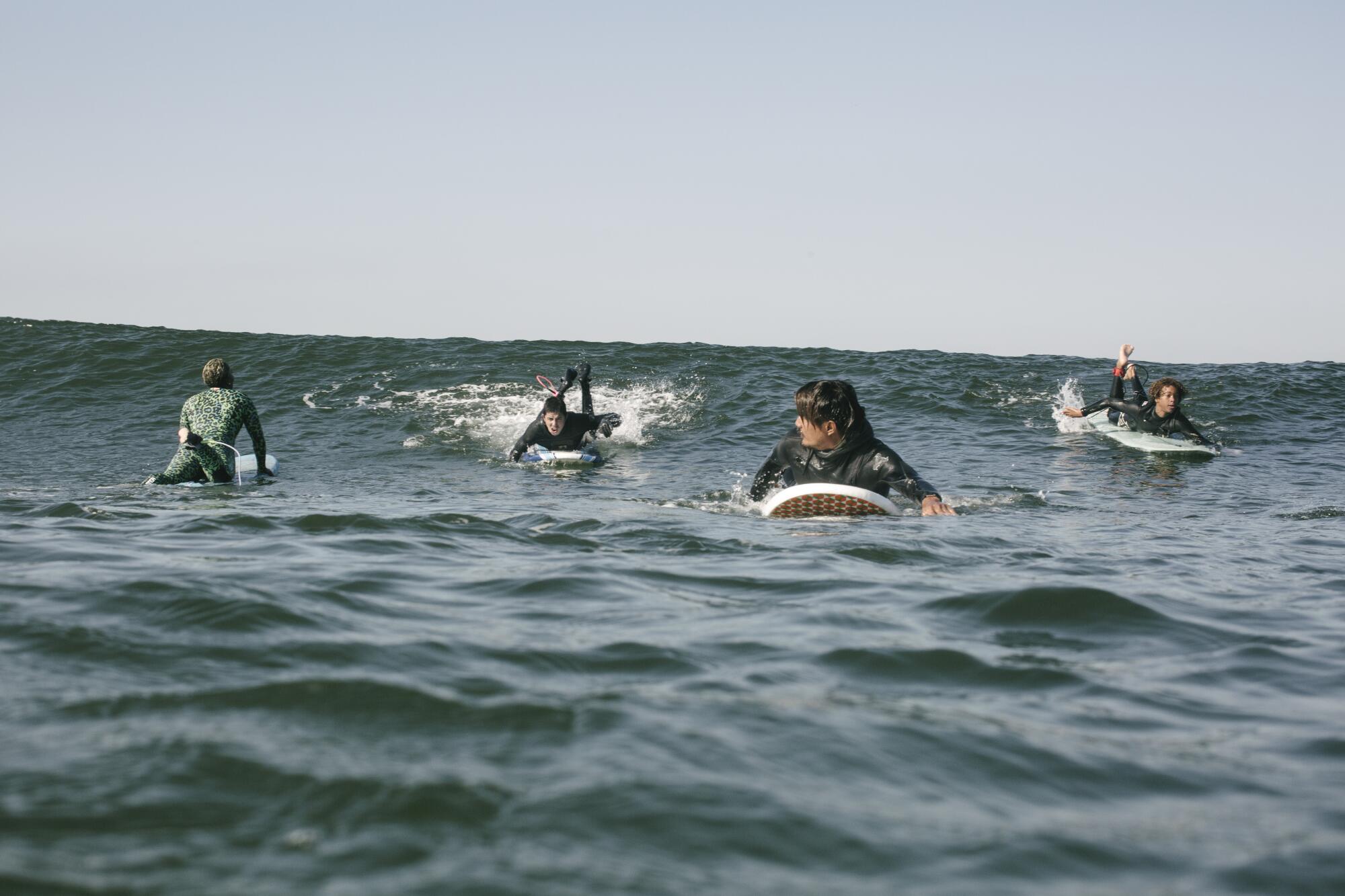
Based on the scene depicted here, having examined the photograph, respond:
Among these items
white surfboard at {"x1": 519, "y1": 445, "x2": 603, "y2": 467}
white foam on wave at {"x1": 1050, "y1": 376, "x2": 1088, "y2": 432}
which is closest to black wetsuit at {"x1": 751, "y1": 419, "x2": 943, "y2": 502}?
white surfboard at {"x1": 519, "y1": 445, "x2": 603, "y2": 467}

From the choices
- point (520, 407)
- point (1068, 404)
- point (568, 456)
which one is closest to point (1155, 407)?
point (1068, 404)

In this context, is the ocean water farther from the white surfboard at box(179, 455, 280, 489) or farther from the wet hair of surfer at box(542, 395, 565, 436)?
the wet hair of surfer at box(542, 395, 565, 436)

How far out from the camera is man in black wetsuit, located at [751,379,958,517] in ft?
28.1

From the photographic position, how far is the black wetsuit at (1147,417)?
16250mm

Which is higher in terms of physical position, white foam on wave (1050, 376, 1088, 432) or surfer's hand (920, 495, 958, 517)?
white foam on wave (1050, 376, 1088, 432)

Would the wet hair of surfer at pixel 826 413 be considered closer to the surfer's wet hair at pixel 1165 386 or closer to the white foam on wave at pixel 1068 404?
the surfer's wet hair at pixel 1165 386

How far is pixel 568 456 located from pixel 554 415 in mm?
611

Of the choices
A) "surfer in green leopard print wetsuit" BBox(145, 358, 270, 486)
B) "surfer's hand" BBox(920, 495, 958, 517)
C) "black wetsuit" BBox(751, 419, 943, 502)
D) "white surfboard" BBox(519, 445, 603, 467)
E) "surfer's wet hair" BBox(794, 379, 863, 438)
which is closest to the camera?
"surfer's wet hair" BBox(794, 379, 863, 438)

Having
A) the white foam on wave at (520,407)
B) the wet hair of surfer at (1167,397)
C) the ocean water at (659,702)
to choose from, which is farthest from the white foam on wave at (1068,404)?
the ocean water at (659,702)

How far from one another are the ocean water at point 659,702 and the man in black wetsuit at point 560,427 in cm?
588

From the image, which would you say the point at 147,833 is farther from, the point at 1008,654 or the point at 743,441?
the point at 743,441

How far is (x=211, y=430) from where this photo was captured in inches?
459

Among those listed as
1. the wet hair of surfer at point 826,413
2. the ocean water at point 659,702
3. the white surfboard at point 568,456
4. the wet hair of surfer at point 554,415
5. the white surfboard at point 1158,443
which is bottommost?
the white surfboard at point 568,456

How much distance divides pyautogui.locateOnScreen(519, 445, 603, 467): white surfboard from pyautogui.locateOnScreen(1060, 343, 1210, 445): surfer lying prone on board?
796 cm
